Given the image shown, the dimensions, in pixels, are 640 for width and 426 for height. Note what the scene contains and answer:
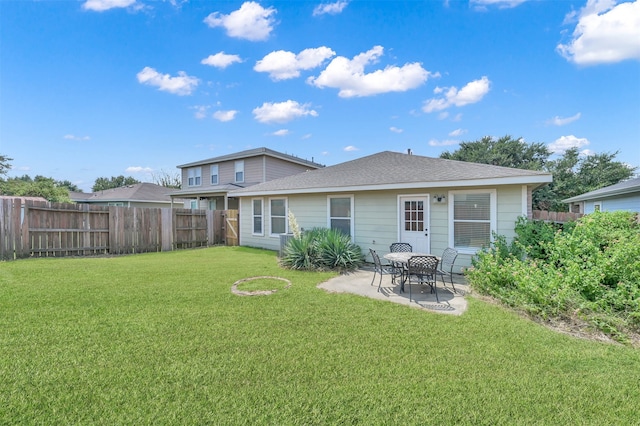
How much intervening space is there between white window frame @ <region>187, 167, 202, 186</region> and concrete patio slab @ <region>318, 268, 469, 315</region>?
17349 mm

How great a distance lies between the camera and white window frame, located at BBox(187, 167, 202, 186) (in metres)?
21.0

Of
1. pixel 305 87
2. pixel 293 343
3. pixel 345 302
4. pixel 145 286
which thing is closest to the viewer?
pixel 293 343

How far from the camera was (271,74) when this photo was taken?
46.6ft

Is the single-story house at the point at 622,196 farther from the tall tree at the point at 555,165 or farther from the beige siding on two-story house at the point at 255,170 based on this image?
the beige siding on two-story house at the point at 255,170

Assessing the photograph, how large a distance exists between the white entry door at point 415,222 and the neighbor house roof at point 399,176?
60 cm

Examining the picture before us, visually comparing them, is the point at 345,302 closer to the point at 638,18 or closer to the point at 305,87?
the point at 638,18

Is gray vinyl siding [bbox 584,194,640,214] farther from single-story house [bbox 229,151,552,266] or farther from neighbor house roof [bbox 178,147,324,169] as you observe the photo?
neighbor house roof [bbox 178,147,324,169]

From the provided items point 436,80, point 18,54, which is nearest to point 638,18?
point 436,80

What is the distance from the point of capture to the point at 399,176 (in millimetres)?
8281

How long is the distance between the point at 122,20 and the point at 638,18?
1677 centimetres

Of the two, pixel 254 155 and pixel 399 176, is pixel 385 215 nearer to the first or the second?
Answer: pixel 399 176

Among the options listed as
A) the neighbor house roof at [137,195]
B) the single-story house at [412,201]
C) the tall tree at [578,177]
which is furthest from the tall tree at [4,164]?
the tall tree at [578,177]

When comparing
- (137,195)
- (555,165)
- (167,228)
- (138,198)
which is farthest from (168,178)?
(555,165)

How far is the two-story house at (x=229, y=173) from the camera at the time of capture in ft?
58.3
